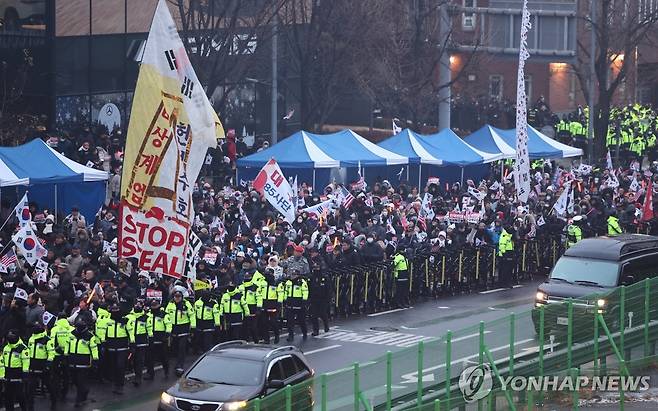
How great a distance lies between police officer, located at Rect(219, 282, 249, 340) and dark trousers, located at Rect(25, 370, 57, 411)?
404 cm

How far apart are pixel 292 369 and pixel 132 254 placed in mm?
4013

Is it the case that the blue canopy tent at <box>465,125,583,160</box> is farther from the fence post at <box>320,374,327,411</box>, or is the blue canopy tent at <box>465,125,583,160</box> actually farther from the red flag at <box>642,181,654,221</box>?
the fence post at <box>320,374,327,411</box>

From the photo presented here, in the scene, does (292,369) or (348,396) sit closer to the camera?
(348,396)

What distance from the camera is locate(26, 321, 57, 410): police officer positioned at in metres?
20.9

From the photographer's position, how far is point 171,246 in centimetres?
2219

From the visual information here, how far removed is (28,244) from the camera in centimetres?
2545

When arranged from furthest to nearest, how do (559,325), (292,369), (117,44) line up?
1. (117,44)
2. (559,325)
3. (292,369)

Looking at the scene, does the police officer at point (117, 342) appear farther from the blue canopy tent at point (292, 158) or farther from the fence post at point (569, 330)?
the blue canopy tent at point (292, 158)

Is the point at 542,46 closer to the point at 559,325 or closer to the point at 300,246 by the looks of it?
the point at 300,246

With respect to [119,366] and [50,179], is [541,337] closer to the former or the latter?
[119,366]

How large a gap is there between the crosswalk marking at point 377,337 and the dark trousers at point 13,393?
7635 millimetres

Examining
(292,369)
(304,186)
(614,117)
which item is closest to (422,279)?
(304,186)

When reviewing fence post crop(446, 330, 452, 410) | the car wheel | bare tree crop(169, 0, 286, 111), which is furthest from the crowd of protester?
fence post crop(446, 330, 452, 410)

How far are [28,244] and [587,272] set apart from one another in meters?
10.1
